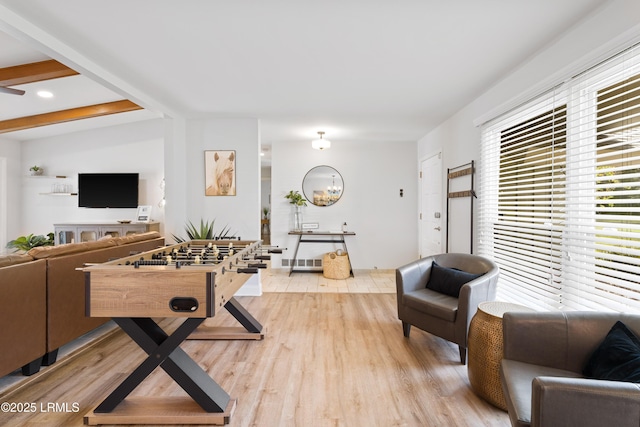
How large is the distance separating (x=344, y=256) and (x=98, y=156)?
454 cm

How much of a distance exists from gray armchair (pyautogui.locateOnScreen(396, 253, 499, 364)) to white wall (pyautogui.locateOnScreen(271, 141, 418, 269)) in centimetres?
282

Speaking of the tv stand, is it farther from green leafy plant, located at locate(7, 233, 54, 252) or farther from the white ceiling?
the white ceiling

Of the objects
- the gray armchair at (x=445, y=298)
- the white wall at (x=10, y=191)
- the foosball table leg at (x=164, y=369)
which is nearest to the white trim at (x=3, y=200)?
the white wall at (x=10, y=191)

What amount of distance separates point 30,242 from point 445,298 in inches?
256

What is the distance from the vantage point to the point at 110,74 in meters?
3.12

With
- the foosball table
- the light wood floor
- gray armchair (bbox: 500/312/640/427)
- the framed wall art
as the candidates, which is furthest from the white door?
the foosball table

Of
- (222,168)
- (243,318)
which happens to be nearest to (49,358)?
(243,318)

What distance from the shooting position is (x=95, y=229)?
5.59 meters

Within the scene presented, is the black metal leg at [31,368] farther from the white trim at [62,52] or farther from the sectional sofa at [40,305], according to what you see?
the white trim at [62,52]

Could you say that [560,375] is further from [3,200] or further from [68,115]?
[3,200]

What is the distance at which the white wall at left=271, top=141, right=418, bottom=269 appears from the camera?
20.5ft

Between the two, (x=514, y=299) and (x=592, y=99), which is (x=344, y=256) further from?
(x=592, y=99)

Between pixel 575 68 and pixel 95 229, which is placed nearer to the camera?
pixel 575 68

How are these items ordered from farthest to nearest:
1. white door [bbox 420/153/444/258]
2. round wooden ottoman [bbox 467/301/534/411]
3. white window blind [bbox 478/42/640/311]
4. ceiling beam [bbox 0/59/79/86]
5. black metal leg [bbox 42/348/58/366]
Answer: white door [bbox 420/153/444/258] < ceiling beam [bbox 0/59/79/86] < black metal leg [bbox 42/348/58/366] < round wooden ottoman [bbox 467/301/534/411] < white window blind [bbox 478/42/640/311]
